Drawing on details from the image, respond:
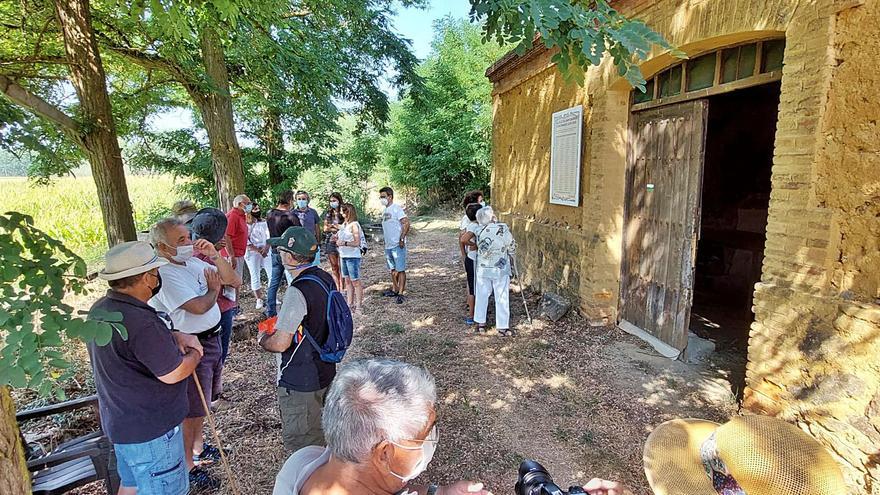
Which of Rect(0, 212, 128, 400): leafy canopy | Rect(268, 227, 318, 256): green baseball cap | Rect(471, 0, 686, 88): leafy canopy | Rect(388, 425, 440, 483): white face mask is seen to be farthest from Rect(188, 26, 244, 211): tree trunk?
Rect(388, 425, 440, 483): white face mask

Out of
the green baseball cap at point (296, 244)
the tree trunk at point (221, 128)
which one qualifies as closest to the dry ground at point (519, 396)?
the green baseball cap at point (296, 244)

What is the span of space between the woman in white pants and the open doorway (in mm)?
3232

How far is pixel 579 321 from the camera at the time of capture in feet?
19.1

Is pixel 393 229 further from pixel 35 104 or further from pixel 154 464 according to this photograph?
pixel 154 464

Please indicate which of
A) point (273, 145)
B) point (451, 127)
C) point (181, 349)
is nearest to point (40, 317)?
point (181, 349)

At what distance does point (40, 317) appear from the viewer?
145 cm

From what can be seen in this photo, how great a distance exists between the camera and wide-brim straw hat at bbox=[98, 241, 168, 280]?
207 centimetres

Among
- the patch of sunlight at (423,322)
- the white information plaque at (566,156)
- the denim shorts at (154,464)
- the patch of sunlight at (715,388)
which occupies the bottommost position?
the patch of sunlight at (715,388)

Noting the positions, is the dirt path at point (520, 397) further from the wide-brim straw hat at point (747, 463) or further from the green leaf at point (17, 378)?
the green leaf at point (17, 378)

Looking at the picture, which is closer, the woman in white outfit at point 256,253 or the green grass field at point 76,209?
the woman in white outfit at point 256,253

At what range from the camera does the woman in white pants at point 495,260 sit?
5.34m

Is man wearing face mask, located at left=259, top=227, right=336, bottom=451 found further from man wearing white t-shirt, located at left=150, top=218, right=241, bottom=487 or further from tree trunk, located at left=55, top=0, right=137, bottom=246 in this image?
tree trunk, located at left=55, top=0, right=137, bottom=246

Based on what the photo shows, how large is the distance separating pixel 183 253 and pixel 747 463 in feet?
10.7

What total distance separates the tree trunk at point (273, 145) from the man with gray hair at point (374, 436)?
33.5 feet
